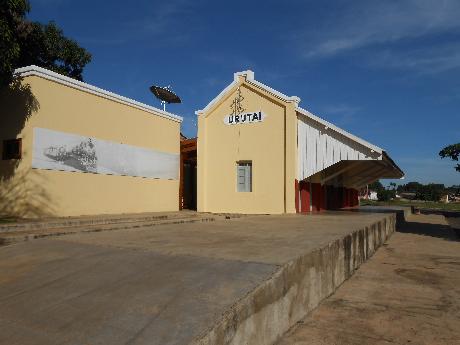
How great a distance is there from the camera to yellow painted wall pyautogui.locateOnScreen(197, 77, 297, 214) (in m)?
17.8

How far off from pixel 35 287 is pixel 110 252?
1.61m

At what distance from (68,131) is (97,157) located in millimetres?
1645

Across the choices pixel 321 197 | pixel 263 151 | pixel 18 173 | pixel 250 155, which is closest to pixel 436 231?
pixel 321 197

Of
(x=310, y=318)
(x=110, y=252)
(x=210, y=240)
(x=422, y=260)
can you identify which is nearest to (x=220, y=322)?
(x=310, y=318)

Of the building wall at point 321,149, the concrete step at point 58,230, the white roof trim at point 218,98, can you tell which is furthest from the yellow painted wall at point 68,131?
the building wall at point 321,149

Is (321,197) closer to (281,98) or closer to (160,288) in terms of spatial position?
(281,98)

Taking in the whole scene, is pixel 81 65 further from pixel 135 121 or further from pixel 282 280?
pixel 282 280

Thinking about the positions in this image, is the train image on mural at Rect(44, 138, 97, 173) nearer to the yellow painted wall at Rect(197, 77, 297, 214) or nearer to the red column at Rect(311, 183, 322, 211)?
the yellow painted wall at Rect(197, 77, 297, 214)

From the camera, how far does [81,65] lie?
26312 millimetres

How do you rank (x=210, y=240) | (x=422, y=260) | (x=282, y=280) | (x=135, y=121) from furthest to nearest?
1. (x=135, y=121)
2. (x=422, y=260)
3. (x=210, y=240)
4. (x=282, y=280)

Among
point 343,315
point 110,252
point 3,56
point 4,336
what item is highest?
point 3,56

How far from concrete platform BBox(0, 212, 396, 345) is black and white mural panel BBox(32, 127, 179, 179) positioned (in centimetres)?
704

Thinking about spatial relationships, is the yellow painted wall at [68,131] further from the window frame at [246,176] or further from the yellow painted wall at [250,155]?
the window frame at [246,176]

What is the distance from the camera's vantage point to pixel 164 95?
2189 centimetres
